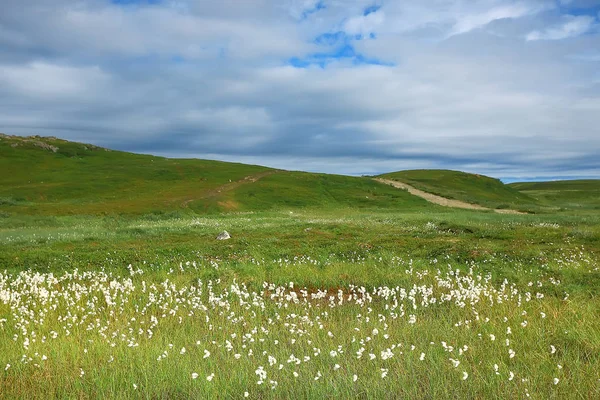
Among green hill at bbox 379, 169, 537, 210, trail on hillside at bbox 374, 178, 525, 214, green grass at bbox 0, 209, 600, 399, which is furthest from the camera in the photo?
green hill at bbox 379, 169, 537, 210

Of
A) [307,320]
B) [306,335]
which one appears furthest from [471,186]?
[306,335]

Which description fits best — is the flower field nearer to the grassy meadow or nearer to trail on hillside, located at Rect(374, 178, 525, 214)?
the grassy meadow

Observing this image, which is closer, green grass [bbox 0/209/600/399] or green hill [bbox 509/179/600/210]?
green grass [bbox 0/209/600/399]

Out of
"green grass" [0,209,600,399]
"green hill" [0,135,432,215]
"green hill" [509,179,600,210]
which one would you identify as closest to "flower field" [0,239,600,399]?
"green grass" [0,209,600,399]

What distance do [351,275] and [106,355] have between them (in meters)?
8.91

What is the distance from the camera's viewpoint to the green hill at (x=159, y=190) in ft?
179

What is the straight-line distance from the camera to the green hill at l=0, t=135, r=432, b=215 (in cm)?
5447

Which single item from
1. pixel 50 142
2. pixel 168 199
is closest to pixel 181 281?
pixel 168 199

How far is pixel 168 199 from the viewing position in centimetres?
5962

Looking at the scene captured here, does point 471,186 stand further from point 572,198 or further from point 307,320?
point 307,320

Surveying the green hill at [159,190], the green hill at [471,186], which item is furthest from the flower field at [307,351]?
the green hill at [471,186]

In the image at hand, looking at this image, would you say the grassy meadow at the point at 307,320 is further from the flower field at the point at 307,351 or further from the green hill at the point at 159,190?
the green hill at the point at 159,190

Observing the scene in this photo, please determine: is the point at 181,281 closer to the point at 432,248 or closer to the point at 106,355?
the point at 106,355

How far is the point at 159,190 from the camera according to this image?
238ft
